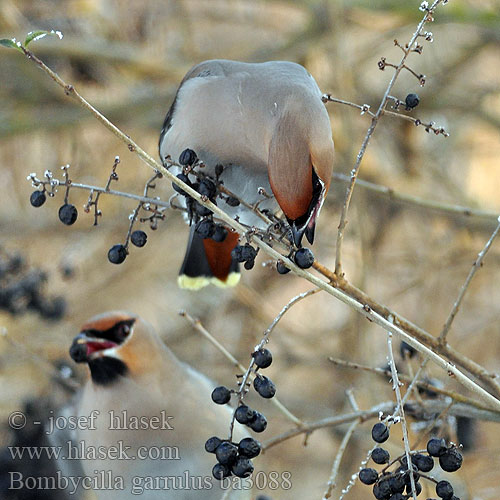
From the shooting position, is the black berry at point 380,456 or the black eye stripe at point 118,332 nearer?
the black berry at point 380,456

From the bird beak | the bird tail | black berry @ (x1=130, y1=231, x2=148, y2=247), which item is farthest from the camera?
the bird tail

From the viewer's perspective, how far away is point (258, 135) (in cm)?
245

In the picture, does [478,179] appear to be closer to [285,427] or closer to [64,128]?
[285,427]

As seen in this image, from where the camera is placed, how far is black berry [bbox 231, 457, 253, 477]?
1.79 meters

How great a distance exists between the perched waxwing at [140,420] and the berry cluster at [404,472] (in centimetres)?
99

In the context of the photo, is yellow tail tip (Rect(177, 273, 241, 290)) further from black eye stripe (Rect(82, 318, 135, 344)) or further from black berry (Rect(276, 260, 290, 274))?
black berry (Rect(276, 260, 290, 274))

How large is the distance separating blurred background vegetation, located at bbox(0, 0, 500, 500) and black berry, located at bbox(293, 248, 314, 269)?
1766mm

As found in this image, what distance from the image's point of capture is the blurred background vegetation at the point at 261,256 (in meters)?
4.25

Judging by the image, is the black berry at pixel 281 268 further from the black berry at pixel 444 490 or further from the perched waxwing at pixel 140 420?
the perched waxwing at pixel 140 420

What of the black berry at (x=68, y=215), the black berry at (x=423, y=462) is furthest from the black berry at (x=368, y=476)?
the black berry at (x=68, y=215)

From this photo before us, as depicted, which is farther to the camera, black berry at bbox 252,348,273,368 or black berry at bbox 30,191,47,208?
black berry at bbox 30,191,47,208

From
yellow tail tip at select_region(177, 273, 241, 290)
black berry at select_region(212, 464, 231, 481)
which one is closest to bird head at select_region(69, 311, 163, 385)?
yellow tail tip at select_region(177, 273, 241, 290)

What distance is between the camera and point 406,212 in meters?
4.98

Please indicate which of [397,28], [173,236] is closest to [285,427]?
[173,236]
